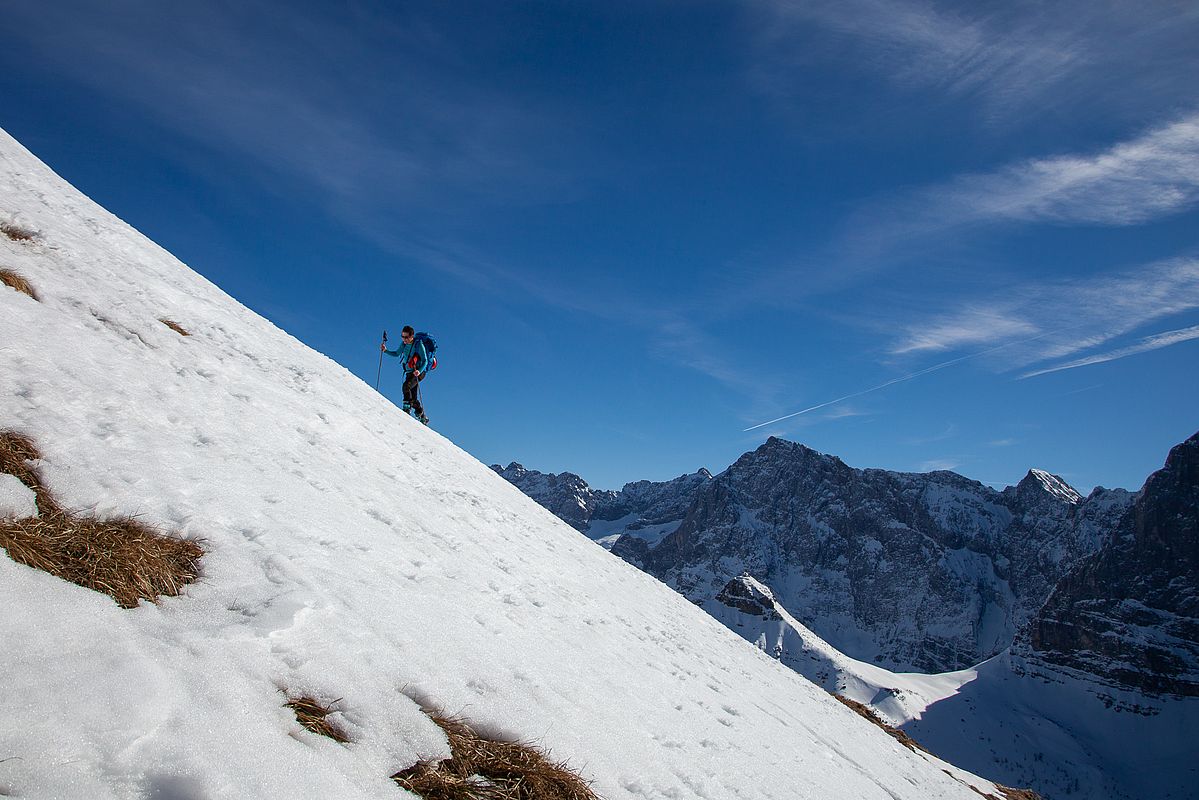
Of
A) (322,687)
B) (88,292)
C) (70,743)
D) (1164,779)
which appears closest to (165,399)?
(88,292)

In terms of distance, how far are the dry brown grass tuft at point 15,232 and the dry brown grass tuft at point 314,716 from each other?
35.8 ft

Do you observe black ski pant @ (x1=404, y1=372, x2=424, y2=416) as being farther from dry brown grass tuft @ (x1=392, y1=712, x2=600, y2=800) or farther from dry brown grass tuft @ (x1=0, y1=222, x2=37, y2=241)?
dry brown grass tuft @ (x1=392, y1=712, x2=600, y2=800)

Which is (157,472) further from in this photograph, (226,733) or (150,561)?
(226,733)

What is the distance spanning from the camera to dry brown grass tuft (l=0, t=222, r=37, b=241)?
32.3ft

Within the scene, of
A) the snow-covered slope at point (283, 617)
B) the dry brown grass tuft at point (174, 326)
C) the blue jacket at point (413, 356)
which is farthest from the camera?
the blue jacket at point (413, 356)

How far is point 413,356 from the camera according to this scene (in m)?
19.6

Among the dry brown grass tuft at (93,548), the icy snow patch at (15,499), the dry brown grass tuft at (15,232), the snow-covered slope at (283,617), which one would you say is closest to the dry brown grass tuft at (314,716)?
the snow-covered slope at (283,617)

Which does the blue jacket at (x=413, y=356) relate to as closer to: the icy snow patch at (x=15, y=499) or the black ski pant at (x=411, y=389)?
the black ski pant at (x=411, y=389)

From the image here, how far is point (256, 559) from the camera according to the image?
5414 mm

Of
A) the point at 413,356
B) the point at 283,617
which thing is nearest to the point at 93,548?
the point at 283,617

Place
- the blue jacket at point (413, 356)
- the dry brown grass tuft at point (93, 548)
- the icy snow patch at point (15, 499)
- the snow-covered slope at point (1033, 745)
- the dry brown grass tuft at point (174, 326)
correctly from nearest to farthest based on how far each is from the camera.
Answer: the dry brown grass tuft at point (93, 548) < the icy snow patch at point (15, 499) < the dry brown grass tuft at point (174, 326) < the blue jacket at point (413, 356) < the snow-covered slope at point (1033, 745)

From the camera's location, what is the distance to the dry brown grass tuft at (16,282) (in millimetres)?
8047

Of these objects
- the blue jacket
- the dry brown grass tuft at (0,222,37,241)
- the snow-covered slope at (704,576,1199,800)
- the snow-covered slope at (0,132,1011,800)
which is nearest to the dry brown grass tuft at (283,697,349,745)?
the snow-covered slope at (0,132,1011,800)

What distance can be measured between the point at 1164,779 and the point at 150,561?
10699 inches
